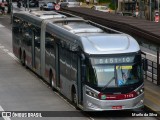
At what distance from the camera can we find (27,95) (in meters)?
27.3

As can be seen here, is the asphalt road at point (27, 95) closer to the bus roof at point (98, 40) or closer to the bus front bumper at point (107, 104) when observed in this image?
the bus front bumper at point (107, 104)

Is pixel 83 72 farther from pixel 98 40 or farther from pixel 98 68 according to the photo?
pixel 98 40

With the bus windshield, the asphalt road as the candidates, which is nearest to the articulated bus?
the bus windshield

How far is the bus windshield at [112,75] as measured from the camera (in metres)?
21.9

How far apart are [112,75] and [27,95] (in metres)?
6.38

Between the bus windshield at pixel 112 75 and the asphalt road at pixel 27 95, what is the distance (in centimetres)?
128

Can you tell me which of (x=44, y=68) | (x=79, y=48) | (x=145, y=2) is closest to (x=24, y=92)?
(x=44, y=68)

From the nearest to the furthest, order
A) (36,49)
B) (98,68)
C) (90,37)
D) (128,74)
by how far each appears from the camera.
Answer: (98,68), (128,74), (90,37), (36,49)

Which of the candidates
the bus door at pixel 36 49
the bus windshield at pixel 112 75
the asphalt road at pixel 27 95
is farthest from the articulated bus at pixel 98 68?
the bus door at pixel 36 49

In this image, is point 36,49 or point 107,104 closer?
point 107,104

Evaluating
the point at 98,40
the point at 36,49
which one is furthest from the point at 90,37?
the point at 36,49

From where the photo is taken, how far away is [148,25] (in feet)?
99.0

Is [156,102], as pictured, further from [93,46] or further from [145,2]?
[145,2]

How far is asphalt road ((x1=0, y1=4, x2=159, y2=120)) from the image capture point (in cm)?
2408
